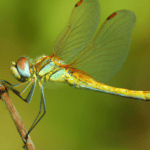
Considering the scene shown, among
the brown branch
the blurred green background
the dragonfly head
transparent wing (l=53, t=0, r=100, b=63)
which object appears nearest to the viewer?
the brown branch

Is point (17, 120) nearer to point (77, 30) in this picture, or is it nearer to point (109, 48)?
point (77, 30)

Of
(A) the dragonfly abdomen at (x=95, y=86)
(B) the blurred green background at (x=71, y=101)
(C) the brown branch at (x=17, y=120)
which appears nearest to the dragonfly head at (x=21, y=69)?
(C) the brown branch at (x=17, y=120)

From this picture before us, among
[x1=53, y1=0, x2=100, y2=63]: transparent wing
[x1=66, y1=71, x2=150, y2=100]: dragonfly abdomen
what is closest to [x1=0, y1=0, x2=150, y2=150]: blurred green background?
[x1=66, y1=71, x2=150, y2=100]: dragonfly abdomen

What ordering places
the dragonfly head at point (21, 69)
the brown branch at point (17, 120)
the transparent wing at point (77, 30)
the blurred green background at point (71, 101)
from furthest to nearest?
1. the blurred green background at point (71, 101)
2. the transparent wing at point (77, 30)
3. the dragonfly head at point (21, 69)
4. the brown branch at point (17, 120)

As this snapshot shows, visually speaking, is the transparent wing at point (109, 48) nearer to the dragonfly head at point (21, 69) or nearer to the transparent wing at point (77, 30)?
the transparent wing at point (77, 30)

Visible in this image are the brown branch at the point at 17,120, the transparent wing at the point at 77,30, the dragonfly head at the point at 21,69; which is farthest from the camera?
the transparent wing at the point at 77,30

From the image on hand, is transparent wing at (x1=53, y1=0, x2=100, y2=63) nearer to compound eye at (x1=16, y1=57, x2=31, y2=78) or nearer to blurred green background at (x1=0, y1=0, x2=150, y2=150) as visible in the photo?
compound eye at (x1=16, y1=57, x2=31, y2=78)

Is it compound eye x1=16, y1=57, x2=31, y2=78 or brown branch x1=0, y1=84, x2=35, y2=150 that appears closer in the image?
brown branch x1=0, y1=84, x2=35, y2=150

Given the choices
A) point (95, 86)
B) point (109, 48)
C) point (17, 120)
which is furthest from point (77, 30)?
point (17, 120)
